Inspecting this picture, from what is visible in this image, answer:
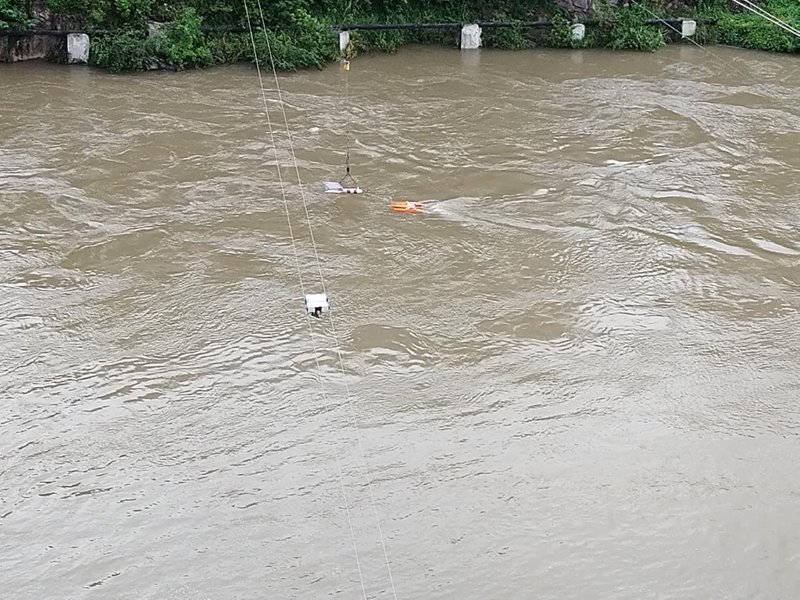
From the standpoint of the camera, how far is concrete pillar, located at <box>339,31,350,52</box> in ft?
42.5

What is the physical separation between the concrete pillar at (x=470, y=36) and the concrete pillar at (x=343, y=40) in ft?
5.54

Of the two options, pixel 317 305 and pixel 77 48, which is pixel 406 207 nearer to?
pixel 317 305

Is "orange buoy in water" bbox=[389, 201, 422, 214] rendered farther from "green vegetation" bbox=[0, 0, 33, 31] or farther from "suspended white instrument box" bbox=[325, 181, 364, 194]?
"green vegetation" bbox=[0, 0, 33, 31]

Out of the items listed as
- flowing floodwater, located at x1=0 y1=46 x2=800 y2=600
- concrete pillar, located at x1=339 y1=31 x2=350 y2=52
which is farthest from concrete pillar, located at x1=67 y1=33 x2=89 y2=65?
concrete pillar, located at x1=339 y1=31 x2=350 y2=52

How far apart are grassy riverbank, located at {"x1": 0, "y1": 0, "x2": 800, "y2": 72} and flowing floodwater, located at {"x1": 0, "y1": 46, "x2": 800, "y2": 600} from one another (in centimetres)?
160

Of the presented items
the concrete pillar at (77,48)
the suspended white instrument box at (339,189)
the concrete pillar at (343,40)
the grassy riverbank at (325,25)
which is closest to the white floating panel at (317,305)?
the suspended white instrument box at (339,189)

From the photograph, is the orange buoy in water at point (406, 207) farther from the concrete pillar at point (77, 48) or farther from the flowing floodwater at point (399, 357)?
the concrete pillar at point (77, 48)

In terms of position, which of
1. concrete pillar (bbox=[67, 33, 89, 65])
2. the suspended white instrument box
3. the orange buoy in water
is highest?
concrete pillar (bbox=[67, 33, 89, 65])

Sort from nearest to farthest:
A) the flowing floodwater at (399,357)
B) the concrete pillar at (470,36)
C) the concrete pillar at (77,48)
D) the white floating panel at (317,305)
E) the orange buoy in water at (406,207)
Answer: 1. the flowing floodwater at (399,357)
2. the white floating panel at (317,305)
3. the orange buoy in water at (406,207)
4. the concrete pillar at (77,48)
5. the concrete pillar at (470,36)

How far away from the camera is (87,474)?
530 centimetres

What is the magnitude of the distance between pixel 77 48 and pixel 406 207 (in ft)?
19.2

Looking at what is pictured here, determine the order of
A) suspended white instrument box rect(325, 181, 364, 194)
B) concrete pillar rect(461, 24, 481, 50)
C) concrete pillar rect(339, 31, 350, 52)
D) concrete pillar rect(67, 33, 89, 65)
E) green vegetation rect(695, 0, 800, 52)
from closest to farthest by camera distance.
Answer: suspended white instrument box rect(325, 181, 364, 194) → concrete pillar rect(67, 33, 89, 65) → concrete pillar rect(339, 31, 350, 52) → concrete pillar rect(461, 24, 481, 50) → green vegetation rect(695, 0, 800, 52)

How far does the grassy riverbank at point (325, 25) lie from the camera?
39.6 feet

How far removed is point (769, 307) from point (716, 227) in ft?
4.53
